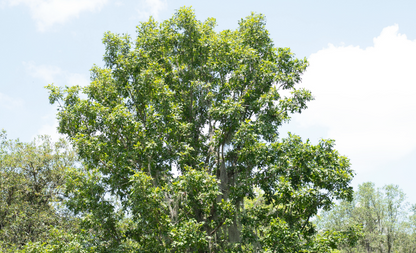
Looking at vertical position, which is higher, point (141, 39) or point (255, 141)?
point (141, 39)

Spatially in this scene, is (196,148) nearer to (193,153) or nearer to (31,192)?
(193,153)

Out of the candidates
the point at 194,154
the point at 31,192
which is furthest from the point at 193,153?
the point at 31,192

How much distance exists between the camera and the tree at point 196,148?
38.7ft

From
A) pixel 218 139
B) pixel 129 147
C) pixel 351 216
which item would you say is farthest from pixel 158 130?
pixel 351 216

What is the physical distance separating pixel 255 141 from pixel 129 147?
5.01 metres

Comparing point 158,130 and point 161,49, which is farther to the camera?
point 161,49

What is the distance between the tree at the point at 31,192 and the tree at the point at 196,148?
6915mm

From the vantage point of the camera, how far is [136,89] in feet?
48.4

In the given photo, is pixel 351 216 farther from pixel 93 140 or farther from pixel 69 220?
pixel 93 140

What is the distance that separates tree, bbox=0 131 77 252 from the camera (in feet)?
63.3

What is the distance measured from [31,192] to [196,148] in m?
12.5

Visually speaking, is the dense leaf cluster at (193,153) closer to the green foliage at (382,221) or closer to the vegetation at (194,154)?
the vegetation at (194,154)

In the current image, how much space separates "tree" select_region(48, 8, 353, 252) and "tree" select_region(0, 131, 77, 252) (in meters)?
6.91

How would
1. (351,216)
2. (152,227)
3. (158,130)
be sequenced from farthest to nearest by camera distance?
(351,216), (158,130), (152,227)
